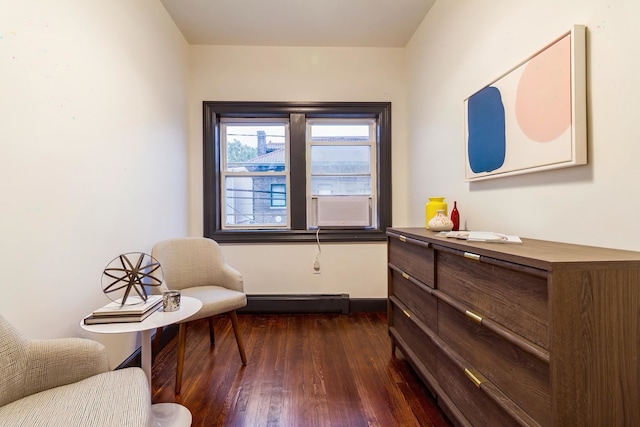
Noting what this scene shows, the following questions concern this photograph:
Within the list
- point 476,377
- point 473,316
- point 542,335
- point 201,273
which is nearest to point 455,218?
point 473,316

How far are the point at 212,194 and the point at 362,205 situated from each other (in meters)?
1.52

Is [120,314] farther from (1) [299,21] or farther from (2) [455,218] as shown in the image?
(1) [299,21]

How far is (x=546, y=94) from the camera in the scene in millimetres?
1246

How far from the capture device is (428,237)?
1491 millimetres

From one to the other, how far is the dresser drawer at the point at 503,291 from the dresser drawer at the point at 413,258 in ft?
0.46

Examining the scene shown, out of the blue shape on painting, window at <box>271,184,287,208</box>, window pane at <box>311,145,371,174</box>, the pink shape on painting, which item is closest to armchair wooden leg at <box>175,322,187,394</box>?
window at <box>271,184,287,208</box>

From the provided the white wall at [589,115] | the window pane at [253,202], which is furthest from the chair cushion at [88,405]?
the window pane at [253,202]

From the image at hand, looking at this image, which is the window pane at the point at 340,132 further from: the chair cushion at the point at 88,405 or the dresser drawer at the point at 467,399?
the chair cushion at the point at 88,405

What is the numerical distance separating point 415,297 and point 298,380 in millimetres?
881

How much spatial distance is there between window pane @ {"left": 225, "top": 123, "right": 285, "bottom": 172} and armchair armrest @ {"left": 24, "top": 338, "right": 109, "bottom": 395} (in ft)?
7.25

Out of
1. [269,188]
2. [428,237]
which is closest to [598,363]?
[428,237]

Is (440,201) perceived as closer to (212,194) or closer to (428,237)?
(428,237)

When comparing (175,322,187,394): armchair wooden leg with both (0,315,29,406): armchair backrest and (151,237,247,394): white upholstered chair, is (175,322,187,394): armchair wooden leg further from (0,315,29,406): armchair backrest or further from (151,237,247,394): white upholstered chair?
(0,315,29,406): armchair backrest

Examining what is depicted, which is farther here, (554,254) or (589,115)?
(589,115)
